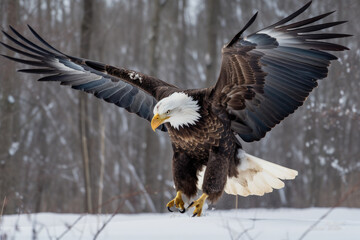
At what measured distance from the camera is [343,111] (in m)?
7.38

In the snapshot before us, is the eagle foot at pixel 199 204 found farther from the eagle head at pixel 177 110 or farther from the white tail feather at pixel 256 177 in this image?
the eagle head at pixel 177 110

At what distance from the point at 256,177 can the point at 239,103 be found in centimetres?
102

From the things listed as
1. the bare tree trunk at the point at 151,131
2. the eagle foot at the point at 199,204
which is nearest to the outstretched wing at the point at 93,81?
the eagle foot at the point at 199,204

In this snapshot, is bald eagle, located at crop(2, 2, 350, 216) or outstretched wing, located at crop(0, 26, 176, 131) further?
outstretched wing, located at crop(0, 26, 176, 131)

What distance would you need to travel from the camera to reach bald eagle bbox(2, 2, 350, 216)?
367 centimetres

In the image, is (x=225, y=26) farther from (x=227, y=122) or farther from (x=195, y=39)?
(x=227, y=122)

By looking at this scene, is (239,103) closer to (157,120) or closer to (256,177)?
(157,120)

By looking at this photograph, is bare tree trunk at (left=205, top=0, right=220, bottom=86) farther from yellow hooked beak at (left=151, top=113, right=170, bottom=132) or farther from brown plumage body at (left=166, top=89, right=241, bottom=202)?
yellow hooked beak at (left=151, top=113, right=170, bottom=132)

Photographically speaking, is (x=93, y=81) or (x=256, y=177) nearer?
(x=256, y=177)

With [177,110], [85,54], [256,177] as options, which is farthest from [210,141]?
[85,54]

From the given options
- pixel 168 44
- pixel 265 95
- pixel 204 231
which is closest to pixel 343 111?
pixel 265 95

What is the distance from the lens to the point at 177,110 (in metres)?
3.98

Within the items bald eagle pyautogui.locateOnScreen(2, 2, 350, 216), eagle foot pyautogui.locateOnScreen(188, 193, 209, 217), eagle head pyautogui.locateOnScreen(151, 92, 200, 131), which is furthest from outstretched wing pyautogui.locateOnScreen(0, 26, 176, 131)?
eagle foot pyautogui.locateOnScreen(188, 193, 209, 217)

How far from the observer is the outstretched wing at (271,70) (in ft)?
11.9
